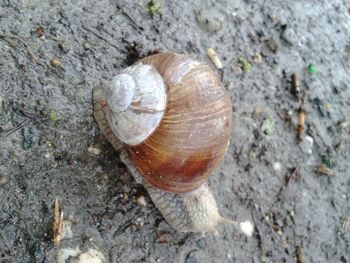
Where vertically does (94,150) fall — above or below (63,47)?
below

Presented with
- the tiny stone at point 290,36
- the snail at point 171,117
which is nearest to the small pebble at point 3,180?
the snail at point 171,117

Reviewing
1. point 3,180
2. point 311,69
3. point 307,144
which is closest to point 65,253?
point 3,180

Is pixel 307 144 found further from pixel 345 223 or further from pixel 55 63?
pixel 55 63

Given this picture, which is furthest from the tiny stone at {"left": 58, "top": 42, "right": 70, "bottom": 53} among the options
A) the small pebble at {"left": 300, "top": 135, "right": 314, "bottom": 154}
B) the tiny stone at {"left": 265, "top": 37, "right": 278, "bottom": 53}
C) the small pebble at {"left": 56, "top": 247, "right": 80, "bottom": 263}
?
the small pebble at {"left": 300, "top": 135, "right": 314, "bottom": 154}

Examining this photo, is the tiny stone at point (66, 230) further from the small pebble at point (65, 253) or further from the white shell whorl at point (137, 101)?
the white shell whorl at point (137, 101)

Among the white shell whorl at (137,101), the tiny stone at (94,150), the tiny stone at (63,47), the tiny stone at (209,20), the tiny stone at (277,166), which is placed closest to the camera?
the white shell whorl at (137,101)

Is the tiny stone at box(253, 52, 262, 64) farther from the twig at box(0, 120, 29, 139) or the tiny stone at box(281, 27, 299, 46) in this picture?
the twig at box(0, 120, 29, 139)
